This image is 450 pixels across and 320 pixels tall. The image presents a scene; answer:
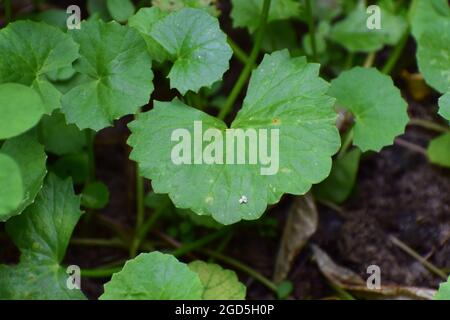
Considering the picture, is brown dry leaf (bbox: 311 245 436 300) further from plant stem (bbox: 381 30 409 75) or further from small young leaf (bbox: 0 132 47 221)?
small young leaf (bbox: 0 132 47 221)

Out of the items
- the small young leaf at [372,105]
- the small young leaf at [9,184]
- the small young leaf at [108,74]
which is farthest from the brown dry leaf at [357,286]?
the small young leaf at [9,184]

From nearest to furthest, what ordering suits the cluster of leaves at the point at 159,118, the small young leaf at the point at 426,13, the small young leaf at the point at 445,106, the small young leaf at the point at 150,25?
the cluster of leaves at the point at 159,118, the small young leaf at the point at 445,106, the small young leaf at the point at 150,25, the small young leaf at the point at 426,13

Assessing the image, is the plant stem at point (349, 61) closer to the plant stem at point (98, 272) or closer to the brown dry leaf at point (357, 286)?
the brown dry leaf at point (357, 286)

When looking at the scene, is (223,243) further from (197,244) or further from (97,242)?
(97,242)

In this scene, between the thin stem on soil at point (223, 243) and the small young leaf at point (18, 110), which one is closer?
the small young leaf at point (18, 110)

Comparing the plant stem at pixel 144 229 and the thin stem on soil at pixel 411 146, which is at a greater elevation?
the thin stem on soil at pixel 411 146

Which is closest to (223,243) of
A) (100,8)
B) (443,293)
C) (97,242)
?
(97,242)
